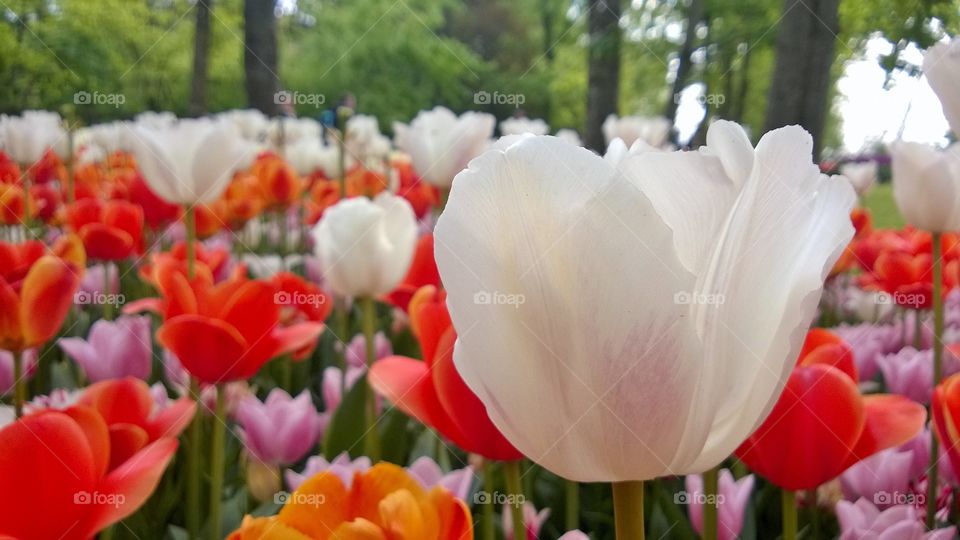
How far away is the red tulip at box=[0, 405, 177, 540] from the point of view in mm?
593

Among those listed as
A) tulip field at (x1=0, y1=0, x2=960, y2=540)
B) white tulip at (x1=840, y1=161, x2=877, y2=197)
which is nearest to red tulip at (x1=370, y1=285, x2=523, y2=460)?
tulip field at (x1=0, y1=0, x2=960, y2=540)

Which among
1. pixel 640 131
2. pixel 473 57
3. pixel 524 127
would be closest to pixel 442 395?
pixel 524 127

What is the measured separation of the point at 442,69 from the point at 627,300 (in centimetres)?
2092

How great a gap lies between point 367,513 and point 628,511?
175mm

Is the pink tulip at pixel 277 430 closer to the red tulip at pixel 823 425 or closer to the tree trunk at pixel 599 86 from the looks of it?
the red tulip at pixel 823 425

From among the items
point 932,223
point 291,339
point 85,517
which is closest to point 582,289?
point 85,517

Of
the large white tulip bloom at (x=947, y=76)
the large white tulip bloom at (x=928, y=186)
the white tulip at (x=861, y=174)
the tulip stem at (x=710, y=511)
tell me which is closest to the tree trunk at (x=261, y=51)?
the white tulip at (x=861, y=174)

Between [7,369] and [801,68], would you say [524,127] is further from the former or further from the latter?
[7,369]

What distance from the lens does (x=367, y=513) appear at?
1.93ft

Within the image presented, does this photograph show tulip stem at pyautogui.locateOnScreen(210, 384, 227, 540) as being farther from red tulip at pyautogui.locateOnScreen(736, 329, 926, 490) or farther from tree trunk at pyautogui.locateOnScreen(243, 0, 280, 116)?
tree trunk at pyautogui.locateOnScreen(243, 0, 280, 116)

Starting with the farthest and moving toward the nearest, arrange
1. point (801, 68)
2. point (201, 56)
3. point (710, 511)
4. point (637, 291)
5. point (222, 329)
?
point (201, 56) < point (801, 68) < point (222, 329) < point (710, 511) < point (637, 291)

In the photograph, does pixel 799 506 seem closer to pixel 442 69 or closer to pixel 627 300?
pixel 627 300

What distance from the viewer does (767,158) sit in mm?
532

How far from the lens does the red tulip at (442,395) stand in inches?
31.6
